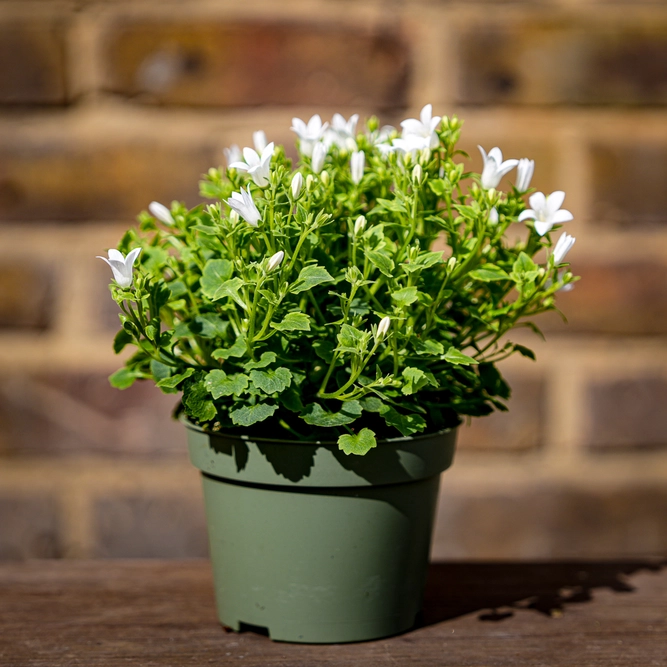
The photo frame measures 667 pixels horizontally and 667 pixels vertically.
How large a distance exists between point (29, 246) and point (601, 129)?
81 cm

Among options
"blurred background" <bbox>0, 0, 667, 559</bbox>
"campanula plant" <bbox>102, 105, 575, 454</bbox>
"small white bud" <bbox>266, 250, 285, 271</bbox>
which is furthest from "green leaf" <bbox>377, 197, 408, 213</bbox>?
"blurred background" <bbox>0, 0, 667, 559</bbox>

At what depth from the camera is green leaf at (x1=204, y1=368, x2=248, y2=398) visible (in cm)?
57

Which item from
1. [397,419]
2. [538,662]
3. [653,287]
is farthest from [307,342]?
[653,287]

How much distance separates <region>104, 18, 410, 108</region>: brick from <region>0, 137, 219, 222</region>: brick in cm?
7

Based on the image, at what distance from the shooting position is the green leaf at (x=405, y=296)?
1.84 ft

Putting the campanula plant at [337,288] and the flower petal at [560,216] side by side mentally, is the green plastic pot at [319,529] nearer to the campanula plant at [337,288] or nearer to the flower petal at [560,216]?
the campanula plant at [337,288]

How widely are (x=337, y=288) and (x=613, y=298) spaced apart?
0.60 m

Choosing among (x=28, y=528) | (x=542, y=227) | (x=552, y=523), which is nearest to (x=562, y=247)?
(x=542, y=227)

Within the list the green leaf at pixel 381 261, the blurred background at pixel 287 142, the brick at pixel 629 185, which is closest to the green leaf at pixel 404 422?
the green leaf at pixel 381 261

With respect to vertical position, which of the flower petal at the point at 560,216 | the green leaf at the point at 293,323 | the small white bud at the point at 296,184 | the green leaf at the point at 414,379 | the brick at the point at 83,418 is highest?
the small white bud at the point at 296,184

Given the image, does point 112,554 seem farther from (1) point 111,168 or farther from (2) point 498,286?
(2) point 498,286

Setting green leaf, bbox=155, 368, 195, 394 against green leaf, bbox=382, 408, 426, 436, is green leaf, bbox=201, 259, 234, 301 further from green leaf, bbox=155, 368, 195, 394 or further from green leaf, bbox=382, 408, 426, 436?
→ green leaf, bbox=382, 408, 426, 436

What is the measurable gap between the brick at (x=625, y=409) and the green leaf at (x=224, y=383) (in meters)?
0.67

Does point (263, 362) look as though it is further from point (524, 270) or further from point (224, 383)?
point (524, 270)
